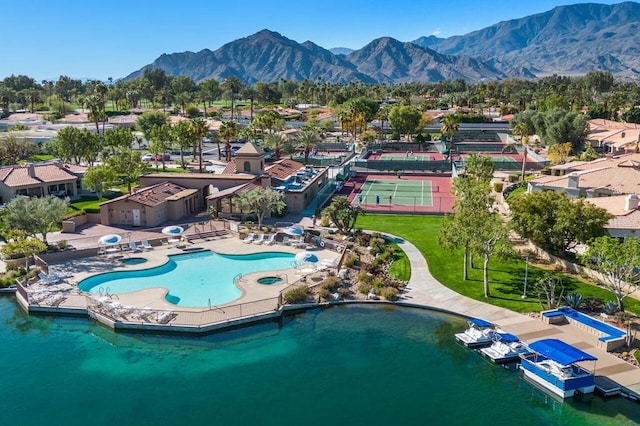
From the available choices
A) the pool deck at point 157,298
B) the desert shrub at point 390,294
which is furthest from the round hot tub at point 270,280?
the desert shrub at point 390,294

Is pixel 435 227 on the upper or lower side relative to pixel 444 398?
upper

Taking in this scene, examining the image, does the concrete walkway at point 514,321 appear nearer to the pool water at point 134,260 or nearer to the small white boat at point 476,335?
the small white boat at point 476,335

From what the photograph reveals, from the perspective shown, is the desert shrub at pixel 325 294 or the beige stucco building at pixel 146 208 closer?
the desert shrub at pixel 325 294

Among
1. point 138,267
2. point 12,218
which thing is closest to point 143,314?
point 138,267

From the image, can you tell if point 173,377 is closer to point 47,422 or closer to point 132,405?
point 132,405

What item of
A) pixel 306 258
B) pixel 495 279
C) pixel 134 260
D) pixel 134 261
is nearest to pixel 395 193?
pixel 306 258

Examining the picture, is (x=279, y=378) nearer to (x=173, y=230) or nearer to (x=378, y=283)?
(x=378, y=283)

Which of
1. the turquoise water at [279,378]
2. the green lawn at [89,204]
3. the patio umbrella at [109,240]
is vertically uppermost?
the green lawn at [89,204]

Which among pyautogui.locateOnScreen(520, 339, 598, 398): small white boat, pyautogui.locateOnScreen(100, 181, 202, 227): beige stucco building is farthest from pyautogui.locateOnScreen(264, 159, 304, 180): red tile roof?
pyautogui.locateOnScreen(520, 339, 598, 398): small white boat
